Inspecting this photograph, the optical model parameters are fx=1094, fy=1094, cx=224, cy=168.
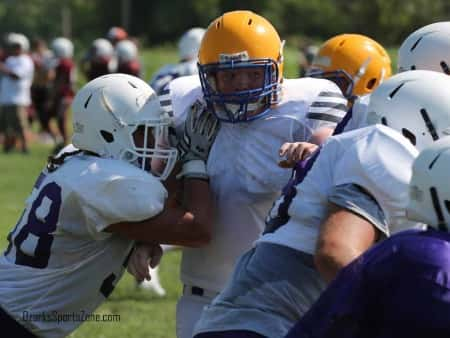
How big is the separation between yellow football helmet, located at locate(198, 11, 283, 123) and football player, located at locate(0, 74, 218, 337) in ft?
0.57

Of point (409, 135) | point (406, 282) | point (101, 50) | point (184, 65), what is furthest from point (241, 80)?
point (101, 50)

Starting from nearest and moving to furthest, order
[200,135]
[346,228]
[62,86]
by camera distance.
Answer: [346,228] → [200,135] → [62,86]

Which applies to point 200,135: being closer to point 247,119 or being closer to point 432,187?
point 247,119

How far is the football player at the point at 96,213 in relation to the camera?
137 inches

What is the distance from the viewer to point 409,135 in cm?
281

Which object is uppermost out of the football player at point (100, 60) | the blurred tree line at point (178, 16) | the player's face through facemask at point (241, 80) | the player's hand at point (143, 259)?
the player's face through facemask at point (241, 80)

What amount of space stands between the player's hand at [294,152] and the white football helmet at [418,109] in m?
0.37

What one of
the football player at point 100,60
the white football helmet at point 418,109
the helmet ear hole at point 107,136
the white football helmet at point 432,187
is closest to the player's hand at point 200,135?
the helmet ear hole at point 107,136

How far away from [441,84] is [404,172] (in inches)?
13.8

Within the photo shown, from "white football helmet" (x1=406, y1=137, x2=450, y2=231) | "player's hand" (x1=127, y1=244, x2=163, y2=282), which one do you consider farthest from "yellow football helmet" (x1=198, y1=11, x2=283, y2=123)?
"white football helmet" (x1=406, y1=137, x2=450, y2=231)

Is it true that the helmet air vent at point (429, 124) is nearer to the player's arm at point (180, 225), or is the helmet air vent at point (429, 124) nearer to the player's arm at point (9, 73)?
the player's arm at point (180, 225)

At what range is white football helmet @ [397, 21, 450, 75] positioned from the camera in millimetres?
3801

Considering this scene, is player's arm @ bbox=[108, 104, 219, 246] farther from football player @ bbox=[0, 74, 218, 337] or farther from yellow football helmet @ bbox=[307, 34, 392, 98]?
yellow football helmet @ bbox=[307, 34, 392, 98]

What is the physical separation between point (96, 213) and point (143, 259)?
0.87ft
